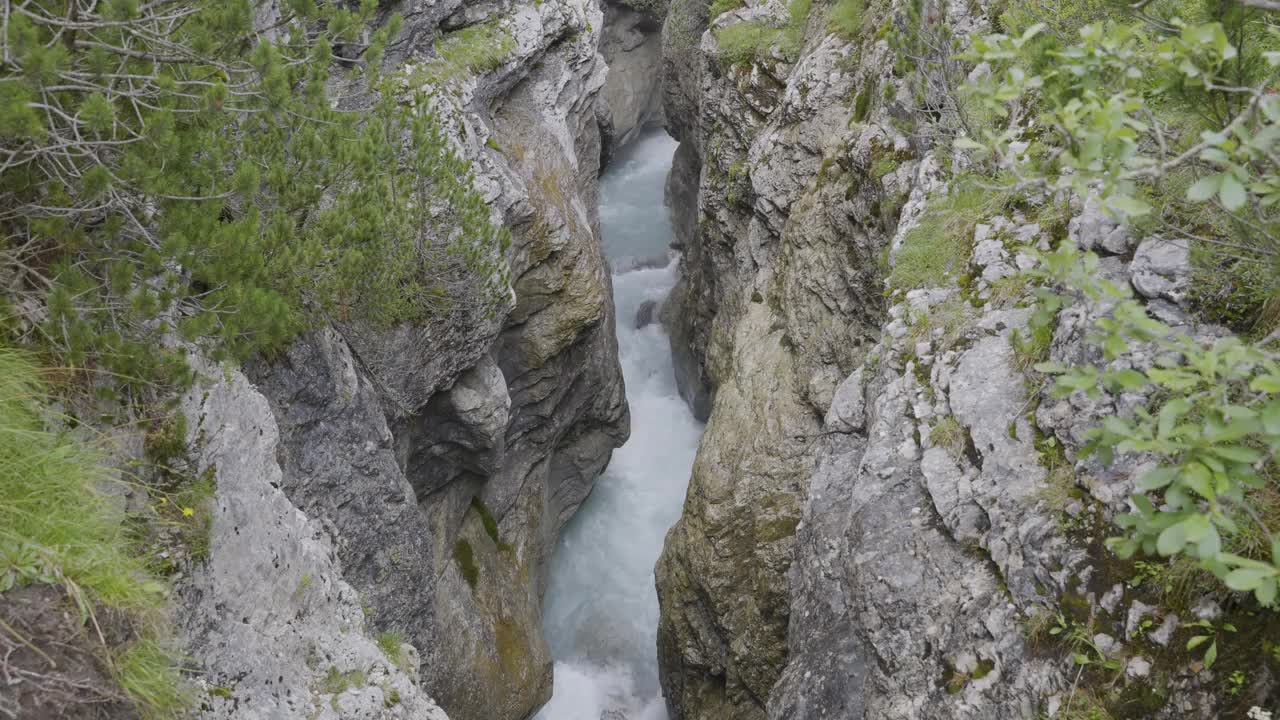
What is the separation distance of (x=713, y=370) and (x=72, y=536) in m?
12.4

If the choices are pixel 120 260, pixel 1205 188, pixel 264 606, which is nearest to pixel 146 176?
pixel 120 260

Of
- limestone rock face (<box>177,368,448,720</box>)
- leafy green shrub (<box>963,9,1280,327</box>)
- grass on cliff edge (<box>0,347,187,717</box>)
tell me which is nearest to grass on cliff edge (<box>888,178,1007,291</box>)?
leafy green shrub (<box>963,9,1280,327</box>)

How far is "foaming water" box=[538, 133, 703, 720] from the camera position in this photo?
53.9 feet

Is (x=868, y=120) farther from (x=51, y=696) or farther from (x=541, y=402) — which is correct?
(x=51, y=696)

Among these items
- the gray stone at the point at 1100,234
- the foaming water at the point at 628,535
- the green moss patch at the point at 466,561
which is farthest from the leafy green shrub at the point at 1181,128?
the foaming water at the point at 628,535

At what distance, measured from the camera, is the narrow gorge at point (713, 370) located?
4.31 metres

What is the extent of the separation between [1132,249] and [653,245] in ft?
69.2

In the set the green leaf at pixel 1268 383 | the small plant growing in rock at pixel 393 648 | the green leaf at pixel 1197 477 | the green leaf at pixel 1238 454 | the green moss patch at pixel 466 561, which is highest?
the green leaf at pixel 1268 383

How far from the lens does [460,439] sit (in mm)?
13359

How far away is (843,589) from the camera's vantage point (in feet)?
23.8

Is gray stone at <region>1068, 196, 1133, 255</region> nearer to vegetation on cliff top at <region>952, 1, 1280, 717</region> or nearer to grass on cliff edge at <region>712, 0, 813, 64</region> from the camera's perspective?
vegetation on cliff top at <region>952, 1, 1280, 717</region>

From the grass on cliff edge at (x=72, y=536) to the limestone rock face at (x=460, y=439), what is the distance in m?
0.70

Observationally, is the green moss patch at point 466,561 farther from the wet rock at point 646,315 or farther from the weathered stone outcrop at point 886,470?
the wet rock at point 646,315

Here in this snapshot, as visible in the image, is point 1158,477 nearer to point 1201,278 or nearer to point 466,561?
point 1201,278
